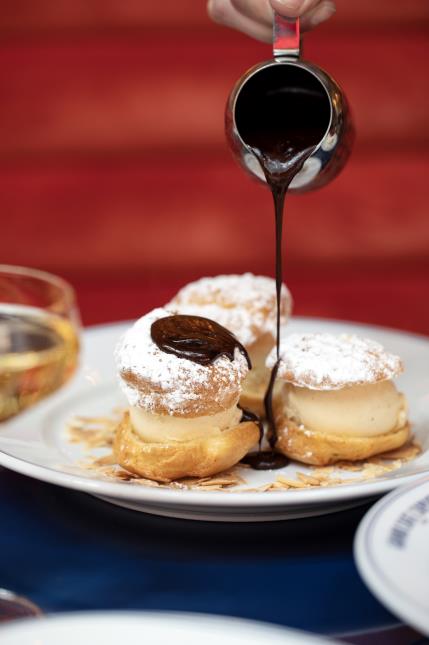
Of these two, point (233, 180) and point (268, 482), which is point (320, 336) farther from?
point (233, 180)

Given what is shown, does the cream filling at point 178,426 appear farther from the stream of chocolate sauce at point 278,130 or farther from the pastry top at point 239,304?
the pastry top at point 239,304

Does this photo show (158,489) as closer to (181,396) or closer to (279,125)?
(181,396)

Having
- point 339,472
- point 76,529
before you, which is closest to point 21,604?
point 76,529

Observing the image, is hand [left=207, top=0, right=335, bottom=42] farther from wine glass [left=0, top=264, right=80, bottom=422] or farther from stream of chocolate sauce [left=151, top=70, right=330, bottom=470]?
wine glass [left=0, top=264, right=80, bottom=422]

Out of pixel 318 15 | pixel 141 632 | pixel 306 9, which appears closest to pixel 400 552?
pixel 141 632

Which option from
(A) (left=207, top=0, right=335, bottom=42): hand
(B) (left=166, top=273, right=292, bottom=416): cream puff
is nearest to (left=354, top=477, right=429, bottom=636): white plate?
(B) (left=166, top=273, right=292, bottom=416): cream puff
